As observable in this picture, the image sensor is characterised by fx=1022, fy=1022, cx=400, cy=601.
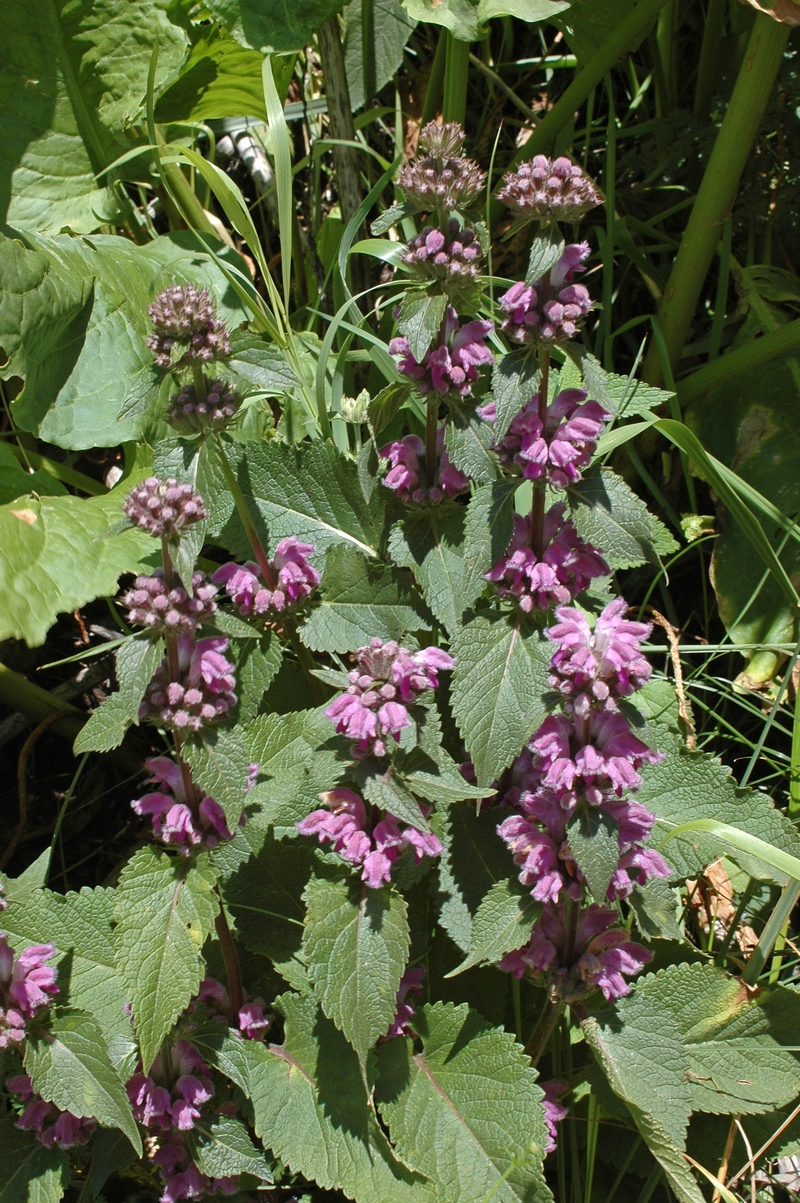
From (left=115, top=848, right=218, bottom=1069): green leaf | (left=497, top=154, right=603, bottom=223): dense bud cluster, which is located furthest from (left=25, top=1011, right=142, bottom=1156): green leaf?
(left=497, top=154, right=603, bottom=223): dense bud cluster

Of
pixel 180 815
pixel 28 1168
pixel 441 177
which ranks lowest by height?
pixel 28 1168

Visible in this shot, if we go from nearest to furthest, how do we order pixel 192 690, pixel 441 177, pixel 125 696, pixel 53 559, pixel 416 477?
pixel 125 696 < pixel 192 690 < pixel 441 177 < pixel 416 477 < pixel 53 559

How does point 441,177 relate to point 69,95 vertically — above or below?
above

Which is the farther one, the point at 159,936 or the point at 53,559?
the point at 53,559

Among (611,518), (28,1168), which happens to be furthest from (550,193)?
(28,1168)

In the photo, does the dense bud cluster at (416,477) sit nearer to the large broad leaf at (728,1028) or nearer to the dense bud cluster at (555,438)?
the dense bud cluster at (555,438)

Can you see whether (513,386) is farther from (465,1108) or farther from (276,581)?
(465,1108)

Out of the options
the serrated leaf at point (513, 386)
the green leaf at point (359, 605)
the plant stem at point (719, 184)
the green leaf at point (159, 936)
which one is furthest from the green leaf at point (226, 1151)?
the plant stem at point (719, 184)
